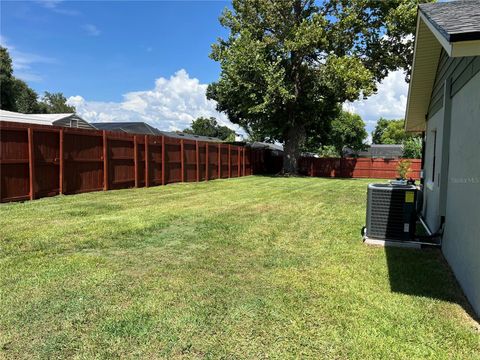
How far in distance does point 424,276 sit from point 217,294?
255 centimetres

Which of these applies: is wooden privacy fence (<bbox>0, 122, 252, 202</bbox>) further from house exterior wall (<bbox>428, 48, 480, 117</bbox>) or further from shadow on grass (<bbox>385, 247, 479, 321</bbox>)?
house exterior wall (<bbox>428, 48, 480, 117</bbox>)

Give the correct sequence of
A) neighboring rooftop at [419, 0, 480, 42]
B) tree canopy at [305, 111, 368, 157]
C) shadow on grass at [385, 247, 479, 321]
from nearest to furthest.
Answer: neighboring rooftop at [419, 0, 480, 42]
shadow on grass at [385, 247, 479, 321]
tree canopy at [305, 111, 368, 157]

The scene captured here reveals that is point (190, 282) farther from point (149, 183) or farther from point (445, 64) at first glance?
point (149, 183)

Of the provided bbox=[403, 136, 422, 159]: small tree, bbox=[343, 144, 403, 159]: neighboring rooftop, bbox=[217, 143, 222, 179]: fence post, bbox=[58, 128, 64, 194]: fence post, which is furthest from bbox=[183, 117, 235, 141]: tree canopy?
bbox=[58, 128, 64, 194]: fence post

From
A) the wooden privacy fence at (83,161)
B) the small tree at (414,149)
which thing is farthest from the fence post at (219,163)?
the small tree at (414,149)

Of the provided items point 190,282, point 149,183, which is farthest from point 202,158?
point 190,282

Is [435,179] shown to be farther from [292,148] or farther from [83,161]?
[292,148]

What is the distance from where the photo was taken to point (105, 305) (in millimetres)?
3500

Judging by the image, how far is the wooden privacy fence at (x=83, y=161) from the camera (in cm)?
914

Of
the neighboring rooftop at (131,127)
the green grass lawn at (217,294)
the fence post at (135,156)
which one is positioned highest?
the neighboring rooftop at (131,127)

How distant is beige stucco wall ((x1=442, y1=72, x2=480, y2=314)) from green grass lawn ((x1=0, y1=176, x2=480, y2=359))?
244mm

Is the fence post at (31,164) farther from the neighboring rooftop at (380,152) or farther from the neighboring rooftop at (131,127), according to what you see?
the neighboring rooftop at (380,152)

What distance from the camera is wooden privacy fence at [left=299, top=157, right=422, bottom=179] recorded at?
1151 inches

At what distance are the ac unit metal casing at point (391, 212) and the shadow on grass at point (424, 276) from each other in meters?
0.30
